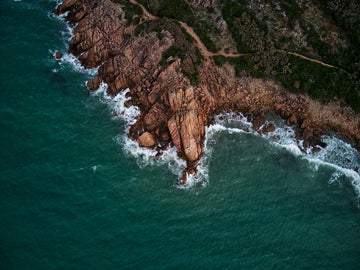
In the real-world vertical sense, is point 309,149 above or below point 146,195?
above

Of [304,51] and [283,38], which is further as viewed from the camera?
[283,38]

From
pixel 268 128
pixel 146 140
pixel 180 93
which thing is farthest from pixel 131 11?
pixel 268 128

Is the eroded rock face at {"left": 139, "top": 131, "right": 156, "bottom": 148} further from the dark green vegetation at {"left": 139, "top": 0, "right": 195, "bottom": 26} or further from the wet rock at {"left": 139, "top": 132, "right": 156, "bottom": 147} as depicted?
the dark green vegetation at {"left": 139, "top": 0, "right": 195, "bottom": 26}

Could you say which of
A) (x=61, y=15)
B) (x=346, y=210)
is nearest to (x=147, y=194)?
(x=346, y=210)

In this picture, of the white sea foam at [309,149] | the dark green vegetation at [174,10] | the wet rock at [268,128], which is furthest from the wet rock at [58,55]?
the wet rock at [268,128]

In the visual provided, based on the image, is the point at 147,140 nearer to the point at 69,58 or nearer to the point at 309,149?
the point at 69,58

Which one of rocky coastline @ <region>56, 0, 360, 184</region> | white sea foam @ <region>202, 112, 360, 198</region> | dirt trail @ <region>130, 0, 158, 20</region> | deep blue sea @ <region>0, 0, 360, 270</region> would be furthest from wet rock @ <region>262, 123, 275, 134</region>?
dirt trail @ <region>130, 0, 158, 20</region>

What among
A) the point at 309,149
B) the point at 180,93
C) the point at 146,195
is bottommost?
the point at 146,195
